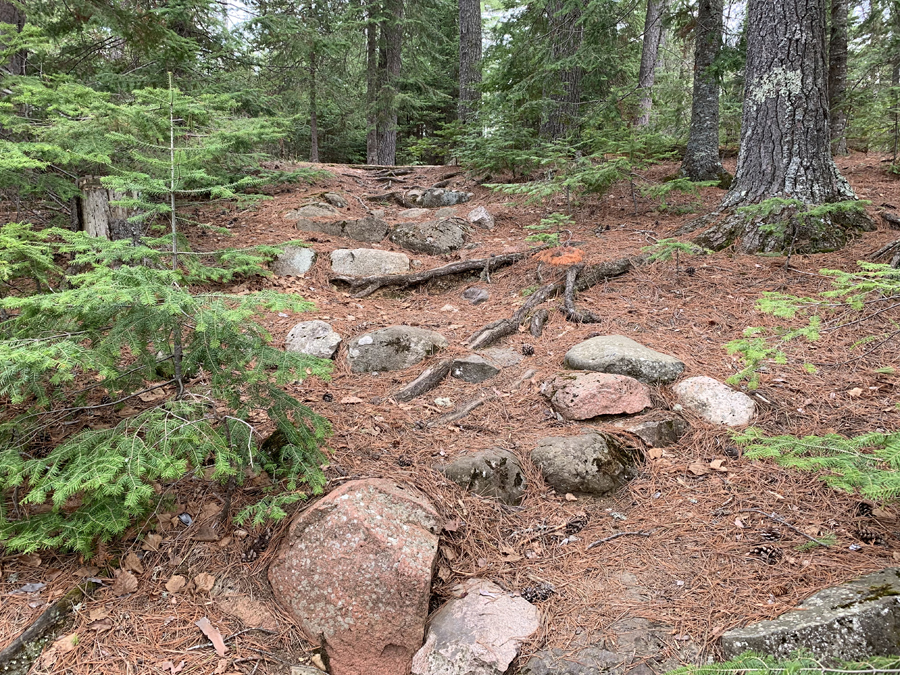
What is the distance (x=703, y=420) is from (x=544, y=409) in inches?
46.2

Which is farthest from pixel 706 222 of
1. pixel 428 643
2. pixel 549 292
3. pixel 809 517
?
pixel 428 643

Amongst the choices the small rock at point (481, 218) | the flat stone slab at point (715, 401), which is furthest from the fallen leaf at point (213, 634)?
the small rock at point (481, 218)

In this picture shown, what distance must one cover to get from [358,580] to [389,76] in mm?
14705

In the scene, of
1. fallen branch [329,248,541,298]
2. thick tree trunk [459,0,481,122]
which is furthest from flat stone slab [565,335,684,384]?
thick tree trunk [459,0,481,122]

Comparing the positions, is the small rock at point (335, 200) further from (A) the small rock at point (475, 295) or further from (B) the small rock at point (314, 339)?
(B) the small rock at point (314, 339)

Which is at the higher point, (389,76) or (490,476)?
(389,76)

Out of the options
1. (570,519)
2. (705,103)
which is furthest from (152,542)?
(705,103)

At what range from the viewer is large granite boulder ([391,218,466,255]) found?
23.7ft

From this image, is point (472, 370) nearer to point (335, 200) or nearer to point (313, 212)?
point (313, 212)

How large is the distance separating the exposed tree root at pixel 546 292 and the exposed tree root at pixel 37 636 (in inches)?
132

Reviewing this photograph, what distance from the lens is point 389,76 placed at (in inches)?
552

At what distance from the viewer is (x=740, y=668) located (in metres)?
1.33

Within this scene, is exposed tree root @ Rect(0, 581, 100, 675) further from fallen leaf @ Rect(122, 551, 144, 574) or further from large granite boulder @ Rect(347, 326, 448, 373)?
large granite boulder @ Rect(347, 326, 448, 373)

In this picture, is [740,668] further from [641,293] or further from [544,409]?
[641,293]
